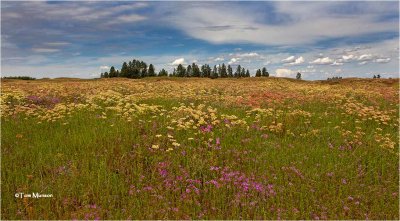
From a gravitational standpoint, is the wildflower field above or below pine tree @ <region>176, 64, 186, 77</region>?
below

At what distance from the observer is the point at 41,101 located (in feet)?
54.3

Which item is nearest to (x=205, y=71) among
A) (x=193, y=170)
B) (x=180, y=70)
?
(x=180, y=70)

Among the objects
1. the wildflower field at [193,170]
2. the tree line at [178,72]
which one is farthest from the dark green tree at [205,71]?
the wildflower field at [193,170]

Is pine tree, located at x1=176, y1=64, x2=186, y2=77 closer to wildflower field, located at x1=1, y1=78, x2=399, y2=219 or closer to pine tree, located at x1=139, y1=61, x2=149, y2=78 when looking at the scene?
pine tree, located at x1=139, y1=61, x2=149, y2=78

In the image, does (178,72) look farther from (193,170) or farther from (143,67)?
(193,170)

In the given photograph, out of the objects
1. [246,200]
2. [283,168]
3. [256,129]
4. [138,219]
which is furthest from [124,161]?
[256,129]

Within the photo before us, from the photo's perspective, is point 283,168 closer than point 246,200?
No

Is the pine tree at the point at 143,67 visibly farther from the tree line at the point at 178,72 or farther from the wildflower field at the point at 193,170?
the wildflower field at the point at 193,170

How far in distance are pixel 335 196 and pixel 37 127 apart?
9.60 meters

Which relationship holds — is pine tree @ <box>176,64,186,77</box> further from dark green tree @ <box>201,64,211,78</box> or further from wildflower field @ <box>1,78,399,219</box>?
wildflower field @ <box>1,78,399,219</box>

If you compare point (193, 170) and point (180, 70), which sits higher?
point (180, 70)

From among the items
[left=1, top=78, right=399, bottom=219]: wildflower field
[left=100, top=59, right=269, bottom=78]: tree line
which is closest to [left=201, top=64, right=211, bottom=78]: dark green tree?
[left=100, top=59, right=269, bottom=78]: tree line

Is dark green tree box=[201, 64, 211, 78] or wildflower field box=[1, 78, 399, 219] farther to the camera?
dark green tree box=[201, 64, 211, 78]

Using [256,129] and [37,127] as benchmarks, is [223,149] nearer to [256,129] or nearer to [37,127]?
[256,129]
